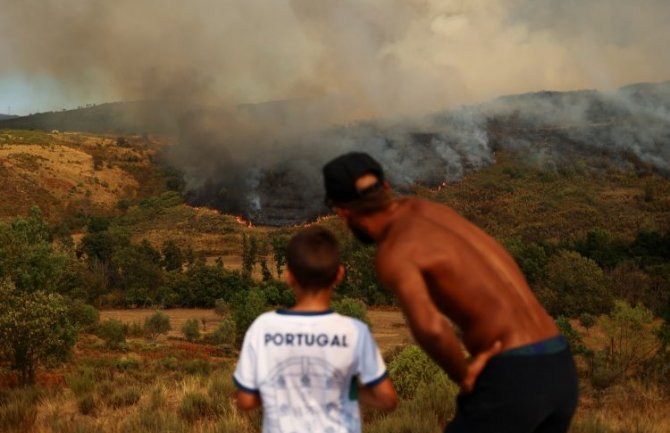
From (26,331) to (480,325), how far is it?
1022cm

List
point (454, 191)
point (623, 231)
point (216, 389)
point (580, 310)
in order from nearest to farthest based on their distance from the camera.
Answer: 1. point (216, 389)
2. point (580, 310)
3. point (623, 231)
4. point (454, 191)

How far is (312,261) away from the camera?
236 centimetres

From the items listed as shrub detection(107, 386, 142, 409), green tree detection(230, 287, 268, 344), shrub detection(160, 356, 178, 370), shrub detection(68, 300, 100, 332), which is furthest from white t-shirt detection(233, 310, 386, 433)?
green tree detection(230, 287, 268, 344)

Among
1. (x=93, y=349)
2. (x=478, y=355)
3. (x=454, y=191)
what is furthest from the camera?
(x=454, y=191)

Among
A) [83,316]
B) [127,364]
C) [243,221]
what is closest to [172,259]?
[83,316]

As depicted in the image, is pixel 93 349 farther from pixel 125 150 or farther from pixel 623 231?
pixel 125 150

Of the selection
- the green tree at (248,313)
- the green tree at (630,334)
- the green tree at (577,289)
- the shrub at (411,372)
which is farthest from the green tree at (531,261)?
the shrub at (411,372)

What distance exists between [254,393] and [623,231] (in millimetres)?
59972

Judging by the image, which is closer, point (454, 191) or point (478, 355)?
point (478, 355)

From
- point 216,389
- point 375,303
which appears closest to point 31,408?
point 216,389

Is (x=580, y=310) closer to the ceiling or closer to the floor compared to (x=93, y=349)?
closer to the floor

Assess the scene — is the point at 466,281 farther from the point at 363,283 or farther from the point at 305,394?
the point at 363,283

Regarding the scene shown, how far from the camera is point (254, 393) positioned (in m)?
2.43

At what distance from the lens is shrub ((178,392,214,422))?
6.48 metres
